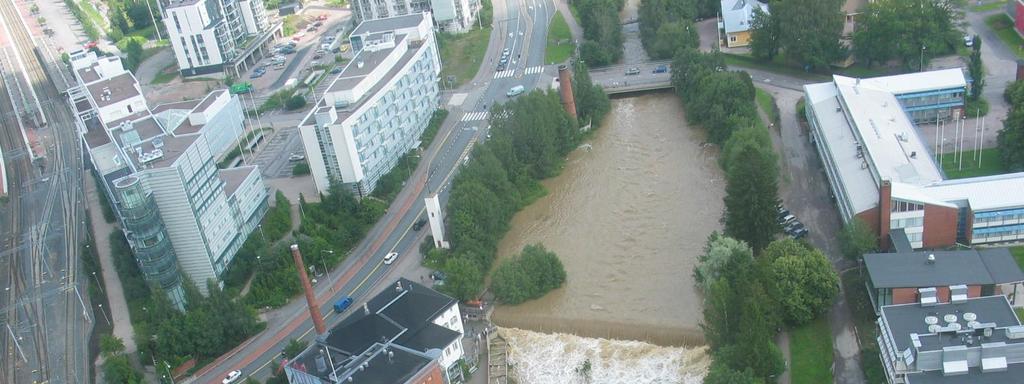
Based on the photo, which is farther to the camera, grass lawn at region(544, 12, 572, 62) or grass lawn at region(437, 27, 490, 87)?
grass lawn at region(544, 12, 572, 62)

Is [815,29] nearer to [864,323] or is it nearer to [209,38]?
[864,323]

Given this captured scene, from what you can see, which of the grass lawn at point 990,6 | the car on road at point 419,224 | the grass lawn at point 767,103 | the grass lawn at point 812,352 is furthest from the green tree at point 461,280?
the grass lawn at point 990,6

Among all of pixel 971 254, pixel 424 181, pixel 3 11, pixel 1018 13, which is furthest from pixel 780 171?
pixel 3 11

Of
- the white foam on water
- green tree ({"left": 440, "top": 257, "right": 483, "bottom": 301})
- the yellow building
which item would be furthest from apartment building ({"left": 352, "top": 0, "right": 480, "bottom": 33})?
the white foam on water

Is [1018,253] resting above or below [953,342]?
below

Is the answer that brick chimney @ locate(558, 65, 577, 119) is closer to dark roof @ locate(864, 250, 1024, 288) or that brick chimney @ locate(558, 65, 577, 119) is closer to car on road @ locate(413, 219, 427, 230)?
car on road @ locate(413, 219, 427, 230)

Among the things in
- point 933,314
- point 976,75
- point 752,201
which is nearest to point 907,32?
point 976,75

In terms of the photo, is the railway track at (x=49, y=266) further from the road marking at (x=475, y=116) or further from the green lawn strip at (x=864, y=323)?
the green lawn strip at (x=864, y=323)
